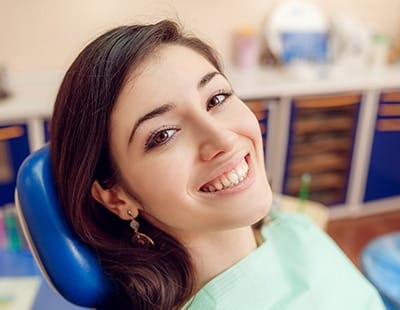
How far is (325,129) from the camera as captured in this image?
2566mm

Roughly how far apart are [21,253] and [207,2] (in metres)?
1.70

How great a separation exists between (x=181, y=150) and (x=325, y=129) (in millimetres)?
1880

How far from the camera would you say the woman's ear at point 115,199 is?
2.90 ft

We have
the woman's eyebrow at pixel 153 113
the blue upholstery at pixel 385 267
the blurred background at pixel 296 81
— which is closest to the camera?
the woman's eyebrow at pixel 153 113

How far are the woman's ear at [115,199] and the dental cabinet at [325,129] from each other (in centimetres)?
125

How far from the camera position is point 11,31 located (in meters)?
2.27

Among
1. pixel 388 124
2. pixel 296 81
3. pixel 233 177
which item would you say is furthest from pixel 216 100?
pixel 388 124

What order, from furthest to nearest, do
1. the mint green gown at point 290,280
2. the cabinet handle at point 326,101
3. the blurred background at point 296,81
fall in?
1. the cabinet handle at point 326,101
2. the blurred background at point 296,81
3. the mint green gown at point 290,280

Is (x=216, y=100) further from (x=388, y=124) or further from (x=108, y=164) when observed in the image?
(x=388, y=124)

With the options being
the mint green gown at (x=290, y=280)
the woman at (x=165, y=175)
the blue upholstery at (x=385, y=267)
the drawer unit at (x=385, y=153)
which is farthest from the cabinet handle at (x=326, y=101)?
the woman at (x=165, y=175)

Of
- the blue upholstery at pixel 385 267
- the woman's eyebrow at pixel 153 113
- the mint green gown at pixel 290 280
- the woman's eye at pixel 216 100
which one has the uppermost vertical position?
the woman's eyebrow at pixel 153 113

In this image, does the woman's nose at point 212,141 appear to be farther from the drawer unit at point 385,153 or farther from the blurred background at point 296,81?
the drawer unit at point 385,153

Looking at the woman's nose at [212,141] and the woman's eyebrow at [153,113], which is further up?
the woman's eyebrow at [153,113]

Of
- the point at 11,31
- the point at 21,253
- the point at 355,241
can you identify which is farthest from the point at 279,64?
the point at 21,253
